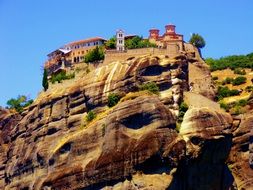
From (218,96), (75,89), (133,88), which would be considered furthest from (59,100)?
(218,96)

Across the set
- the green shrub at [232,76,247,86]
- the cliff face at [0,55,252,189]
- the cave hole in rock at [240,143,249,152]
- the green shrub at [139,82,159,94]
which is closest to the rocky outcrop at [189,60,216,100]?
the cliff face at [0,55,252,189]

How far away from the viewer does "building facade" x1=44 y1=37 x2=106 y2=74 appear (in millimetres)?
140250

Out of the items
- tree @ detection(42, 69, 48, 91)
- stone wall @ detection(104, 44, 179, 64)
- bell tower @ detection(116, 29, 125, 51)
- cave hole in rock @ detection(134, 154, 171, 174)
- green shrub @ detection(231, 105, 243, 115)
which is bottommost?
cave hole in rock @ detection(134, 154, 171, 174)

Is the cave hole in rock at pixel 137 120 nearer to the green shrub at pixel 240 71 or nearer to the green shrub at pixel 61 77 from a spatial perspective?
the green shrub at pixel 61 77

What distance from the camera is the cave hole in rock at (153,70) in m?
122

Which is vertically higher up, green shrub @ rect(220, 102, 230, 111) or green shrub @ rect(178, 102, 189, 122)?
green shrub @ rect(220, 102, 230, 111)

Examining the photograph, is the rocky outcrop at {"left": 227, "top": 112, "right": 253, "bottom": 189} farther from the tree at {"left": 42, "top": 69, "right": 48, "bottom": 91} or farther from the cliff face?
the tree at {"left": 42, "top": 69, "right": 48, "bottom": 91}

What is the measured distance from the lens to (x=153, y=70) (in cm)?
12206

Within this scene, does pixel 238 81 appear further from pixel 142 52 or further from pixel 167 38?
pixel 142 52

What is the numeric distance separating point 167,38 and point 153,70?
18.4 meters

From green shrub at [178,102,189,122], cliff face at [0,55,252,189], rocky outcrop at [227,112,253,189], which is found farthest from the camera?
rocky outcrop at [227,112,253,189]

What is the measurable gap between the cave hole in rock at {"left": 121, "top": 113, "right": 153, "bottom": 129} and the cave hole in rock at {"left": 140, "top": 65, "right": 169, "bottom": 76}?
7412mm

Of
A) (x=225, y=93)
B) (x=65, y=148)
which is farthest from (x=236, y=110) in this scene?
(x=65, y=148)

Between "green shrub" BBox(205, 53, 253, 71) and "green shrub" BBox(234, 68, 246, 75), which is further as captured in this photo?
"green shrub" BBox(205, 53, 253, 71)
